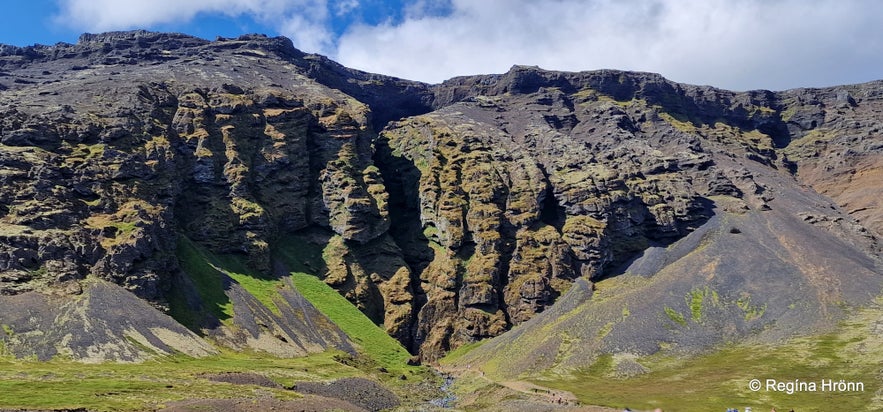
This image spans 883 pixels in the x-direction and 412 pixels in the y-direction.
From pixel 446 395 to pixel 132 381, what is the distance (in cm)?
7546

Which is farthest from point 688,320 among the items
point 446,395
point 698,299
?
point 446,395

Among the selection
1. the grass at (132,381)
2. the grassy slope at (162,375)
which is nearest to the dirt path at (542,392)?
the grassy slope at (162,375)

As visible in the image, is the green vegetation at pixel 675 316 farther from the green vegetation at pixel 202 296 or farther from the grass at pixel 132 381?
the green vegetation at pixel 202 296

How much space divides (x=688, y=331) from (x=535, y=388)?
61881mm

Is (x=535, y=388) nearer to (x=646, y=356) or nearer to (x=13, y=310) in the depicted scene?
(x=646, y=356)

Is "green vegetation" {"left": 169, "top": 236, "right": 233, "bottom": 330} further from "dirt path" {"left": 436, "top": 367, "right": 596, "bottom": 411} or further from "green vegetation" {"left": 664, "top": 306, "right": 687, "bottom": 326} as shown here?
"green vegetation" {"left": 664, "top": 306, "right": 687, "bottom": 326}

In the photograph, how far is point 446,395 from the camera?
156 meters

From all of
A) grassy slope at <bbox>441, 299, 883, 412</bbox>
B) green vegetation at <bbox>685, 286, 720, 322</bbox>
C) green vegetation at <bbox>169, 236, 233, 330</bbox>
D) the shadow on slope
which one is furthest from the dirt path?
green vegetation at <bbox>169, 236, 233, 330</bbox>

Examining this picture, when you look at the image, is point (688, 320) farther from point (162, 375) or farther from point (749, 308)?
point (162, 375)

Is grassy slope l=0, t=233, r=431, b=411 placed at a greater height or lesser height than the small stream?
greater

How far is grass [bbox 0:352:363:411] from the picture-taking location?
9838 centimetres

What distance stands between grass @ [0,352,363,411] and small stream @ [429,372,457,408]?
25.4 m

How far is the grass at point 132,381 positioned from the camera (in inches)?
3873

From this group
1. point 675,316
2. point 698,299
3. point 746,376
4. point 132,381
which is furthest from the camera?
point 698,299
